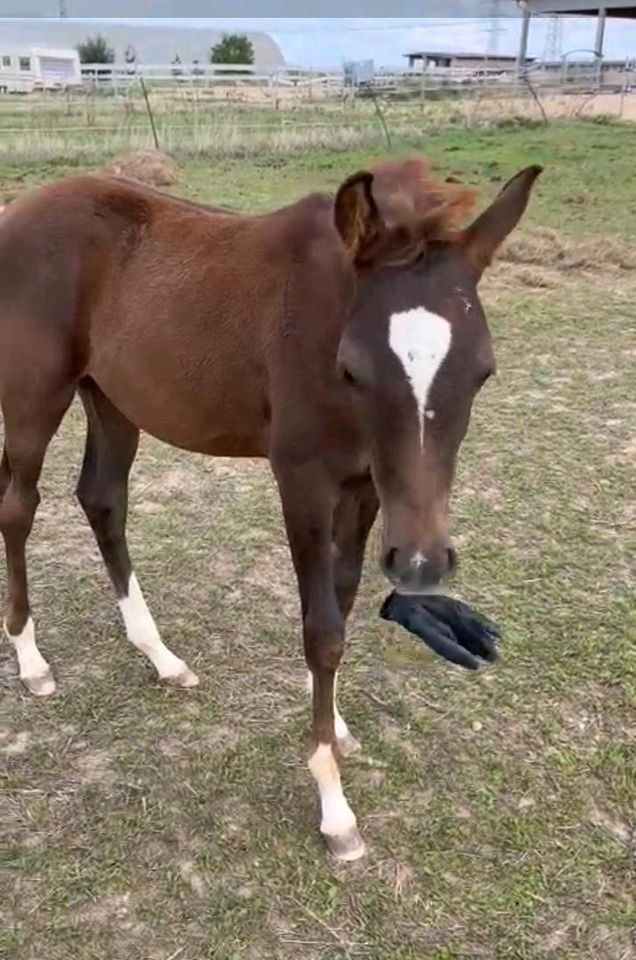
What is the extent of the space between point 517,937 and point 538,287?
547 cm

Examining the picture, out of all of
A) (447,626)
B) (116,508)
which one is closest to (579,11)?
(116,508)

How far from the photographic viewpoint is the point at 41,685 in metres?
2.79

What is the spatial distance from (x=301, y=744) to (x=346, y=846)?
1.35 ft

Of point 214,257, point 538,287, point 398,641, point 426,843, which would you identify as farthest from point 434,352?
point 538,287

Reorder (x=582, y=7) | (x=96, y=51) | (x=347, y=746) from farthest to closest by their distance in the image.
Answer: (x=96, y=51)
(x=582, y=7)
(x=347, y=746)

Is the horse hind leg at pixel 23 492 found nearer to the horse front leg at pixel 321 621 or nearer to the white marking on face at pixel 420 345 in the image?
the horse front leg at pixel 321 621

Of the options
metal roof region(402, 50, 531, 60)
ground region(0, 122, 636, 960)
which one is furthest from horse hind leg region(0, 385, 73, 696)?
metal roof region(402, 50, 531, 60)

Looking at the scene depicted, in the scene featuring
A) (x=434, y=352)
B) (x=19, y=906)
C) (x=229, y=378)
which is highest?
(x=434, y=352)

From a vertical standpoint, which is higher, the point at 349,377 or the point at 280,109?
the point at 280,109

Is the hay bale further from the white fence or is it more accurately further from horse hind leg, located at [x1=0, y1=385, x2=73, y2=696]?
the white fence

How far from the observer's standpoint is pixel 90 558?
3.47m

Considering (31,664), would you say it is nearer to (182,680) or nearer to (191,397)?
(182,680)

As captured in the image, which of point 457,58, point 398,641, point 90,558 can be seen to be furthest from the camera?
point 457,58

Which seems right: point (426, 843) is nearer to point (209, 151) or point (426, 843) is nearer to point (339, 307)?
point (339, 307)
